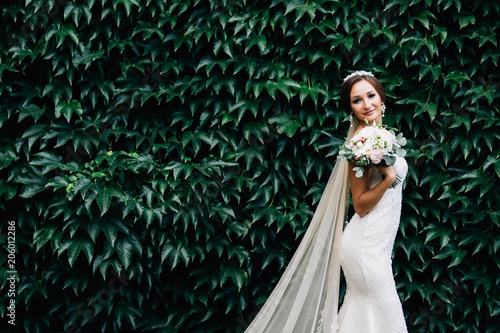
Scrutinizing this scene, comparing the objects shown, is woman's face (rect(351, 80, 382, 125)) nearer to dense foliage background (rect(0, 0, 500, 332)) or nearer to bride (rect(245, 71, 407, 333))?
bride (rect(245, 71, 407, 333))

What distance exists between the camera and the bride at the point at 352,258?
260 centimetres

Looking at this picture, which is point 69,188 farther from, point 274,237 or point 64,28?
point 274,237

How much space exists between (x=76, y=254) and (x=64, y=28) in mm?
1583

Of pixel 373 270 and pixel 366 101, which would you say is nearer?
pixel 373 270

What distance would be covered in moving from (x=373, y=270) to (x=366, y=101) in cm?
95

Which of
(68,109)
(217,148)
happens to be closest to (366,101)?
(217,148)

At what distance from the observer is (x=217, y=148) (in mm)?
3537

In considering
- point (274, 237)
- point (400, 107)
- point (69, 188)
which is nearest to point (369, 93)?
point (400, 107)

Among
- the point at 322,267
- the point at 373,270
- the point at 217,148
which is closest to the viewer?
the point at 373,270

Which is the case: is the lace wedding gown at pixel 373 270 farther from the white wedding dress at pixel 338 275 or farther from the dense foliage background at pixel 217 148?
the dense foliage background at pixel 217 148

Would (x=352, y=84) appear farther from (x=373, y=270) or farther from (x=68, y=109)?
(x=68, y=109)

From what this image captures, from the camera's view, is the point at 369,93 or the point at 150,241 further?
the point at 150,241

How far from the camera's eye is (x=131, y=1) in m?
3.38

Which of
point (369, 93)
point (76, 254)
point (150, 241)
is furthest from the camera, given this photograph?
point (150, 241)
